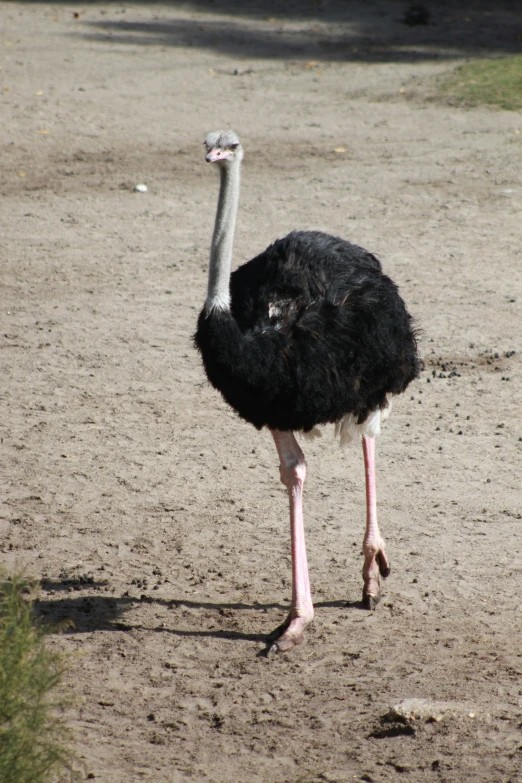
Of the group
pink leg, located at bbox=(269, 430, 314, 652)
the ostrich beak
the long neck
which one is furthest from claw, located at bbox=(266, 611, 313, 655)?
the ostrich beak

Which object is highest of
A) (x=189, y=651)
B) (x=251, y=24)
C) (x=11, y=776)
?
(x=251, y=24)

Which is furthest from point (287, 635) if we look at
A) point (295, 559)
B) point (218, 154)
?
point (218, 154)

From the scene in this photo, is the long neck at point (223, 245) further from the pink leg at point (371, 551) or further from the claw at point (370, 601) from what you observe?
the claw at point (370, 601)

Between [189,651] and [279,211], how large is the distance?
225 inches

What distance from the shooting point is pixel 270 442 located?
5836 mm

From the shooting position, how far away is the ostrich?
3.88m

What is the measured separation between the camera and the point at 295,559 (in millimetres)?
4195

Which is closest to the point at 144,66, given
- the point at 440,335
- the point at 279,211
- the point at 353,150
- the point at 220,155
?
the point at 353,150

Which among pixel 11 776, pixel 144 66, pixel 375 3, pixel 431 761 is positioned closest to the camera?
pixel 11 776

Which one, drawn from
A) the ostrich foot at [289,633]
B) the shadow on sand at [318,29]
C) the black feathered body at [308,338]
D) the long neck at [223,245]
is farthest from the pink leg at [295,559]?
the shadow on sand at [318,29]

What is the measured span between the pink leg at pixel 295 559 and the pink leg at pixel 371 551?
28cm

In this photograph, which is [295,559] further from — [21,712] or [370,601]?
[21,712]

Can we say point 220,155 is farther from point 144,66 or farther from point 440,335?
point 144,66

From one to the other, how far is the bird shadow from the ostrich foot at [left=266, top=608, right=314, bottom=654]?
38 mm
